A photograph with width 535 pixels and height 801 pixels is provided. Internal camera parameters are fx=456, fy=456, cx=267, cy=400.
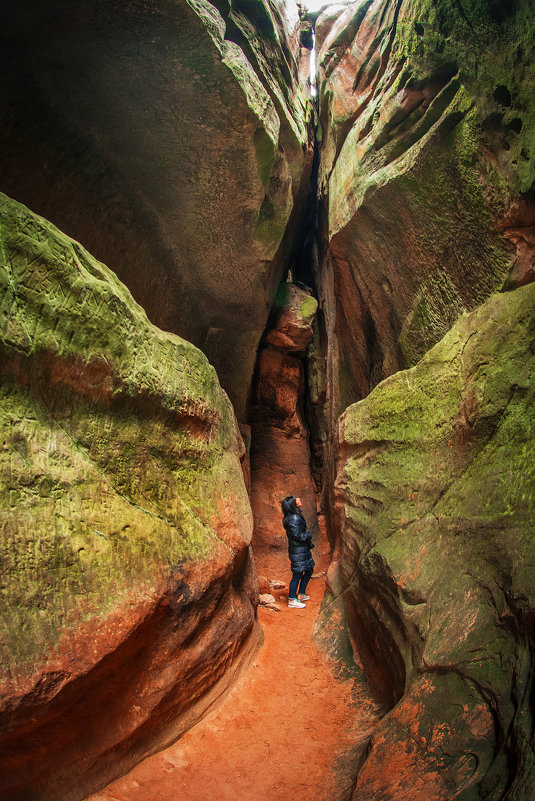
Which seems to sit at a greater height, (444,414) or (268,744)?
(444,414)

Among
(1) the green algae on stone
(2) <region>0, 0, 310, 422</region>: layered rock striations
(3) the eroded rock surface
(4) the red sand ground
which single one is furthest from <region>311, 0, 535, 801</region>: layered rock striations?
(3) the eroded rock surface

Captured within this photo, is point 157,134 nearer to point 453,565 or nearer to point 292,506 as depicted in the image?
point 292,506

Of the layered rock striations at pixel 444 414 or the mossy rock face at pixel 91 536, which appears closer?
Answer: the mossy rock face at pixel 91 536

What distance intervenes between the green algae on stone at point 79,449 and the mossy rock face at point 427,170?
3.44 m

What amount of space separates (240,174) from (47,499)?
5293mm

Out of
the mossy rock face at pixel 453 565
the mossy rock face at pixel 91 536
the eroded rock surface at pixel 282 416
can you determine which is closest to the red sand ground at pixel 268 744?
the mossy rock face at pixel 91 536

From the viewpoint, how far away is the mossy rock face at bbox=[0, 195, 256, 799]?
2.43 m

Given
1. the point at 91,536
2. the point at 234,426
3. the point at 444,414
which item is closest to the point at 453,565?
the point at 444,414

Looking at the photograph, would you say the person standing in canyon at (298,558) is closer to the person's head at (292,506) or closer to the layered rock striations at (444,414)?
the person's head at (292,506)

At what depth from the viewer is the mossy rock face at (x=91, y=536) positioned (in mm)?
2434

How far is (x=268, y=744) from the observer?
349 cm

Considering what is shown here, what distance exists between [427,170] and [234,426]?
3.78 m

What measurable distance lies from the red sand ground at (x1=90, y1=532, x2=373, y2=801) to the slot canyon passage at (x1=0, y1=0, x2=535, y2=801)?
24 mm

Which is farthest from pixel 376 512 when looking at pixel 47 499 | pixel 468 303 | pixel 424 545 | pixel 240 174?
pixel 240 174
